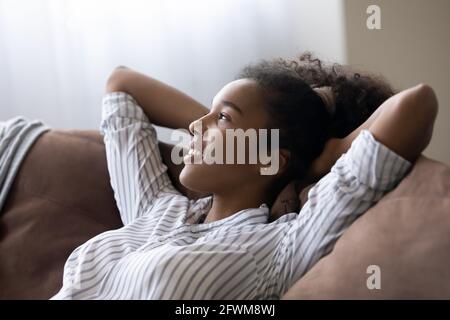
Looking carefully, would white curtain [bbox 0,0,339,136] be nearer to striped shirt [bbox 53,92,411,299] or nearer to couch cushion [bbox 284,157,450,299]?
striped shirt [bbox 53,92,411,299]

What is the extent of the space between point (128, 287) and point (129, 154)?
0.42 meters

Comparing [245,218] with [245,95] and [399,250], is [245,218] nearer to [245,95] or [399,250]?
[245,95]

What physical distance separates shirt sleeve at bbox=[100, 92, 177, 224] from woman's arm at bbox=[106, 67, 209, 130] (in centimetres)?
4

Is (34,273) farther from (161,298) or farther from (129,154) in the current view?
(161,298)

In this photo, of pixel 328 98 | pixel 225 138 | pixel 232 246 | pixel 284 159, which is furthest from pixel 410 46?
pixel 232 246

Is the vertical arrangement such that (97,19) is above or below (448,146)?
above

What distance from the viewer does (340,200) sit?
0.97 metres

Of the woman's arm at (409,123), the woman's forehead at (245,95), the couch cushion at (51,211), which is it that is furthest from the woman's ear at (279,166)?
the couch cushion at (51,211)

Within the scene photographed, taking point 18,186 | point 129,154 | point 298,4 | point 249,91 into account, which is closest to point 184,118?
point 129,154

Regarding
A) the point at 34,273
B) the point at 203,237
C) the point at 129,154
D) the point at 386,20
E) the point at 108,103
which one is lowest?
the point at 34,273

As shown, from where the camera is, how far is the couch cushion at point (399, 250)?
2.63ft

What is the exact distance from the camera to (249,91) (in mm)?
1163

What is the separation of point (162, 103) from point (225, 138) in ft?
1.23

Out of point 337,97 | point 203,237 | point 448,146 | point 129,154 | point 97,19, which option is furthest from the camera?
point 97,19
